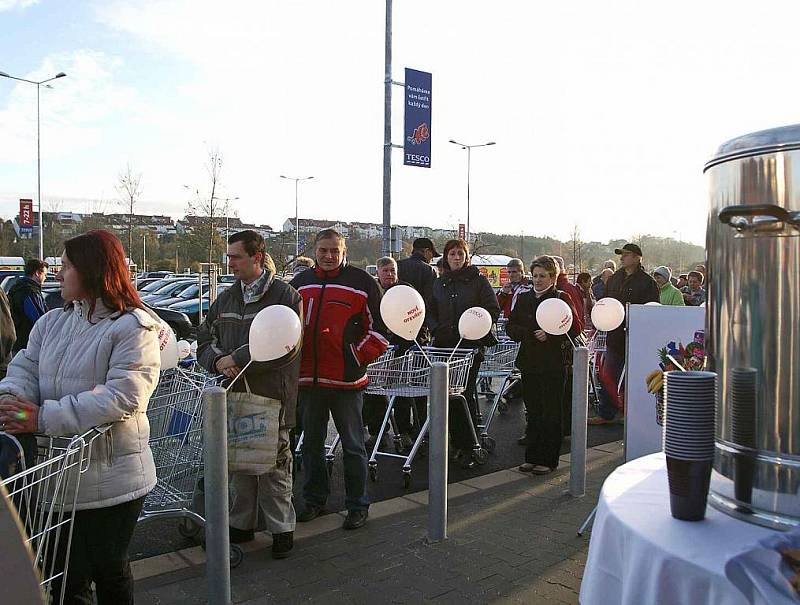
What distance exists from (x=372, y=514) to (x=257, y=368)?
68.8 inches

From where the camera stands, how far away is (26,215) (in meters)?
36.9

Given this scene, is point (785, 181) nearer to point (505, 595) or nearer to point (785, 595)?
point (785, 595)

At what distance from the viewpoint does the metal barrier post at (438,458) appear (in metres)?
4.74

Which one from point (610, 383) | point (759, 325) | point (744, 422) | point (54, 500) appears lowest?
point (610, 383)

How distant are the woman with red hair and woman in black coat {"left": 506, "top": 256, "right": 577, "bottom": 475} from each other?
4195 mm

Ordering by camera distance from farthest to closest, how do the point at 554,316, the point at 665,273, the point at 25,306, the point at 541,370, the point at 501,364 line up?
the point at 665,273 → the point at 501,364 → the point at 25,306 → the point at 541,370 → the point at 554,316

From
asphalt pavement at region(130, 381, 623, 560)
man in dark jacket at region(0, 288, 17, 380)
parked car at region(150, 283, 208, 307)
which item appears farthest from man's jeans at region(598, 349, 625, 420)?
parked car at region(150, 283, 208, 307)

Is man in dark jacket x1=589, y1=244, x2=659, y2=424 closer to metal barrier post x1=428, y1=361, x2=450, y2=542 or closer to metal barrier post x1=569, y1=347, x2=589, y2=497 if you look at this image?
metal barrier post x1=569, y1=347, x2=589, y2=497

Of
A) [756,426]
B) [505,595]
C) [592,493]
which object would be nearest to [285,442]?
[505,595]

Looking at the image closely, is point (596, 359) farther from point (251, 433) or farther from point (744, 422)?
point (744, 422)

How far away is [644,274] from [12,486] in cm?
817

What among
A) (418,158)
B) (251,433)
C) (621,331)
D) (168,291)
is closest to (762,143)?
(251,433)

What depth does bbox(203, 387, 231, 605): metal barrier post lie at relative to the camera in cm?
346

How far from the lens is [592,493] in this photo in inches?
232
